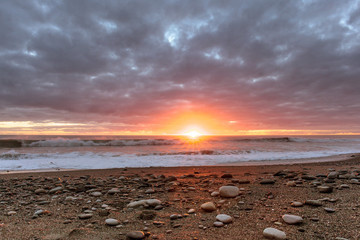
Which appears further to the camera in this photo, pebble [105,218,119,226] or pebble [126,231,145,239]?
pebble [105,218,119,226]

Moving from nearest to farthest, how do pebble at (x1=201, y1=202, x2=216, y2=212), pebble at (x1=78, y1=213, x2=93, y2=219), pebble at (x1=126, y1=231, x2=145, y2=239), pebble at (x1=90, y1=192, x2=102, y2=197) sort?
pebble at (x1=126, y1=231, x2=145, y2=239) < pebble at (x1=78, y1=213, x2=93, y2=219) < pebble at (x1=201, y1=202, x2=216, y2=212) < pebble at (x1=90, y1=192, x2=102, y2=197)

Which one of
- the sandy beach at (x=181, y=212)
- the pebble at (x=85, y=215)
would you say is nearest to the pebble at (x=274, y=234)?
the sandy beach at (x=181, y=212)

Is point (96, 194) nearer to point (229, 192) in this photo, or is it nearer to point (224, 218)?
point (229, 192)

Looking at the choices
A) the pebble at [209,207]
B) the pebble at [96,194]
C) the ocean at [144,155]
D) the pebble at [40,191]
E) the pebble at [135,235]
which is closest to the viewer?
the pebble at [135,235]

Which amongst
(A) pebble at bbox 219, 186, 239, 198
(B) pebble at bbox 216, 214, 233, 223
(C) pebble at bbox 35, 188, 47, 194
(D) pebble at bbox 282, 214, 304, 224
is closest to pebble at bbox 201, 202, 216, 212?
(B) pebble at bbox 216, 214, 233, 223

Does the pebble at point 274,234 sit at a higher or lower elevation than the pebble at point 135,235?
higher

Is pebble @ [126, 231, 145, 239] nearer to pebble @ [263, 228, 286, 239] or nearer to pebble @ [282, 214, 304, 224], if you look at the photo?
pebble @ [263, 228, 286, 239]

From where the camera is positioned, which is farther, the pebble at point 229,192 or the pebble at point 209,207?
the pebble at point 229,192

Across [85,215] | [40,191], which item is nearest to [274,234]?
[85,215]

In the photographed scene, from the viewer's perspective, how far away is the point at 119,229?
297 cm

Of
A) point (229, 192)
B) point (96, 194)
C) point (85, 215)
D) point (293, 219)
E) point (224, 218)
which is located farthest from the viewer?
point (96, 194)

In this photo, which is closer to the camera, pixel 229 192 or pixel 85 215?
pixel 85 215

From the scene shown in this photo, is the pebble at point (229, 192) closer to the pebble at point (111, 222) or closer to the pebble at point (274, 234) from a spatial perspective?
the pebble at point (274, 234)

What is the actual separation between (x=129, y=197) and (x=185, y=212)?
1.63 m
